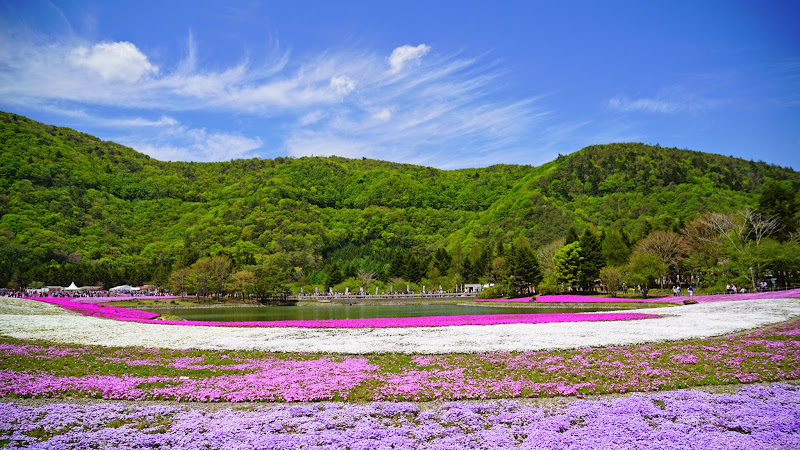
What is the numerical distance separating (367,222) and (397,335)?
156781mm

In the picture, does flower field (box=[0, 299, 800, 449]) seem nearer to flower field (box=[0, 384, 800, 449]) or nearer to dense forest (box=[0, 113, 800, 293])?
flower field (box=[0, 384, 800, 449])

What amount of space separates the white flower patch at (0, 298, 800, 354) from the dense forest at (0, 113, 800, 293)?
117 ft

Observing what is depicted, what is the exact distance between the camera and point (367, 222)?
6988 inches

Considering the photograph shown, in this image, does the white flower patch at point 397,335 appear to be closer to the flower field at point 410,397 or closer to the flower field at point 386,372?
the flower field at point 410,397

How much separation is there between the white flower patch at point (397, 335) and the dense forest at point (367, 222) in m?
35.6

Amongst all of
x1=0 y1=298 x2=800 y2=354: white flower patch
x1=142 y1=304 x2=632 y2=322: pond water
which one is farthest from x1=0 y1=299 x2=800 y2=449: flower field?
x1=142 y1=304 x2=632 y2=322: pond water

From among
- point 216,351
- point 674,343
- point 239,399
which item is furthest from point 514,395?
point 216,351

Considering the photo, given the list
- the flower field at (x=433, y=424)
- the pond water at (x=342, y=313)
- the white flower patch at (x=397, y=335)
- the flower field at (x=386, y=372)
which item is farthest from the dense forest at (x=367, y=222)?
the flower field at (x=433, y=424)

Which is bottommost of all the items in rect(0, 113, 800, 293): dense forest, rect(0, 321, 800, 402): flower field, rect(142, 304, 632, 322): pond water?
rect(142, 304, 632, 322): pond water

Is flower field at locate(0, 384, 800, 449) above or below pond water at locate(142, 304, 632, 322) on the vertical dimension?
above

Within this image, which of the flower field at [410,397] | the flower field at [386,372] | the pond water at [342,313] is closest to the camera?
the flower field at [410,397]

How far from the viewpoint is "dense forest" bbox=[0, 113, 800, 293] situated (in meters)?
69.9

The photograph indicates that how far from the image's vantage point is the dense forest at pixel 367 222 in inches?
2753

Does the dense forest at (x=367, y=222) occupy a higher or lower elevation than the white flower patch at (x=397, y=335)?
higher
